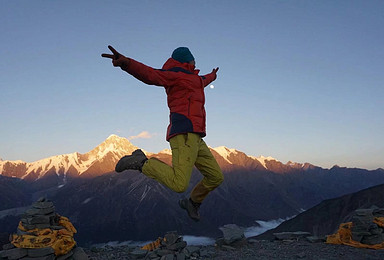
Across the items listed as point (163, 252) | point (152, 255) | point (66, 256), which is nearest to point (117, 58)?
A: point (66, 256)

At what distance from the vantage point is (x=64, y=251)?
9.28 metres

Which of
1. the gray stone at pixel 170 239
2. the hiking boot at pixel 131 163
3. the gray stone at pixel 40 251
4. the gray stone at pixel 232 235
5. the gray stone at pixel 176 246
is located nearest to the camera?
the hiking boot at pixel 131 163

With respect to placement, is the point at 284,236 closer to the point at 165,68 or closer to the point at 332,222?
the point at 165,68

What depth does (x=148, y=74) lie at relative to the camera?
15.1 feet

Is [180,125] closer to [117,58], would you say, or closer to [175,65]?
[175,65]

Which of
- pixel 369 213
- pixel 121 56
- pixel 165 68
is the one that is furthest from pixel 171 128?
pixel 369 213

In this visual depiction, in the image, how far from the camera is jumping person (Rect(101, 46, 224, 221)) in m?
4.60

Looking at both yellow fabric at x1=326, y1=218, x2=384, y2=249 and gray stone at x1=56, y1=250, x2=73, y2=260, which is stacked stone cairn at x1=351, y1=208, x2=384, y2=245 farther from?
gray stone at x1=56, y1=250, x2=73, y2=260

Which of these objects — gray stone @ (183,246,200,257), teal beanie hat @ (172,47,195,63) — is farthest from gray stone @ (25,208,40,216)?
teal beanie hat @ (172,47,195,63)

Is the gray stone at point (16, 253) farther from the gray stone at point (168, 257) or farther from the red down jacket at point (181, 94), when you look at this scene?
the red down jacket at point (181, 94)

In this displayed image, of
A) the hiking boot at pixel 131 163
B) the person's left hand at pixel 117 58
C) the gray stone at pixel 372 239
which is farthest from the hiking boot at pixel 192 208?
the gray stone at pixel 372 239

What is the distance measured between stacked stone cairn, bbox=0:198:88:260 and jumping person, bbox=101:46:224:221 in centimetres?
586

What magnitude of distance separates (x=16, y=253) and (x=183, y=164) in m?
7.58

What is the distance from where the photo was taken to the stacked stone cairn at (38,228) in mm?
8938
